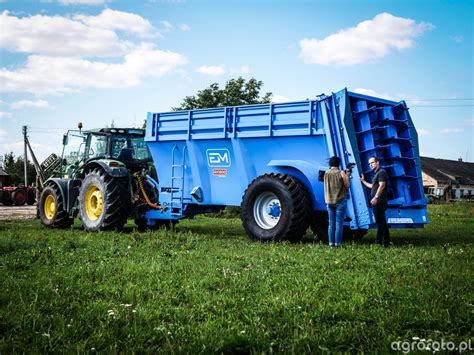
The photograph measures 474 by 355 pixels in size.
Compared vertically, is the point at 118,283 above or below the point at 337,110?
below

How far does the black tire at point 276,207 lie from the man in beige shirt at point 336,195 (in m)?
0.62

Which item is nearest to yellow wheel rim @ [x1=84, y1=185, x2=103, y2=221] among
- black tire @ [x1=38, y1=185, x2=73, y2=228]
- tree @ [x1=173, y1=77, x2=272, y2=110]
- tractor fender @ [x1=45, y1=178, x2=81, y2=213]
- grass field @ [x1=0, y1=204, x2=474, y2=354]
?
tractor fender @ [x1=45, y1=178, x2=81, y2=213]

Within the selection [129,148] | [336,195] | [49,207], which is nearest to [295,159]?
[336,195]

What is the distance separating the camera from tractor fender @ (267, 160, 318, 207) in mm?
10758

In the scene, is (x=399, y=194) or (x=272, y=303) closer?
(x=272, y=303)

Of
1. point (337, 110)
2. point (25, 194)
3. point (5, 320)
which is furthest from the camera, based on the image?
point (25, 194)

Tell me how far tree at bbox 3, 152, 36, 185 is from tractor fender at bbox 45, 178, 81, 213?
48477 millimetres

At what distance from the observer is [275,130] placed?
1130cm

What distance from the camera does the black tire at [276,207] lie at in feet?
34.5

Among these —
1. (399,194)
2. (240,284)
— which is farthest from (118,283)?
(399,194)

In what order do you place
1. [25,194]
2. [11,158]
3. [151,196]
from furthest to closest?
[11,158], [25,194], [151,196]

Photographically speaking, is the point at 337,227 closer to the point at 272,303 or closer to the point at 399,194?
the point at 399,194

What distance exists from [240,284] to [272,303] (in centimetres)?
97

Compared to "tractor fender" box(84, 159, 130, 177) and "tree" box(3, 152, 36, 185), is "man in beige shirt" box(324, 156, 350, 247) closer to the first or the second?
"tractor fender" box(84, 159, 130, 177)
